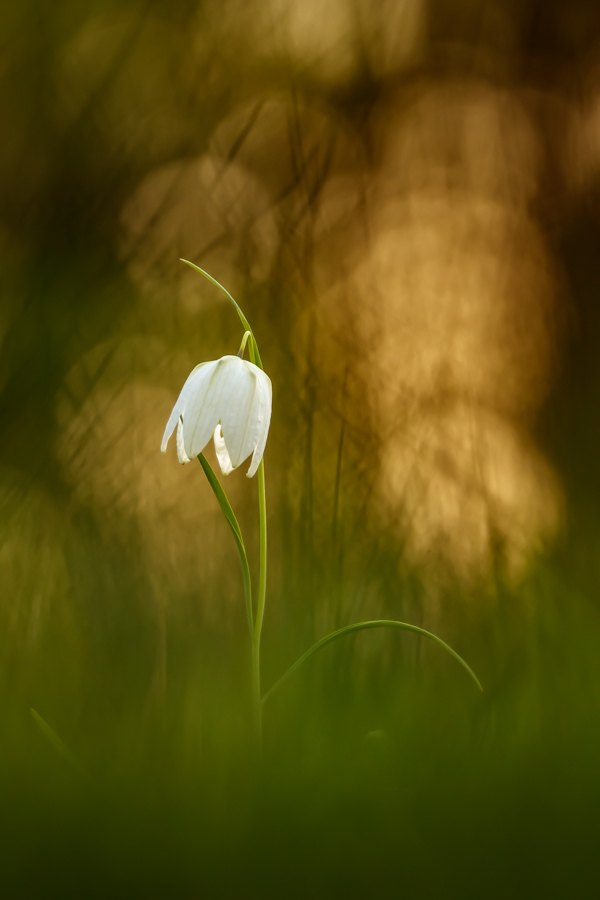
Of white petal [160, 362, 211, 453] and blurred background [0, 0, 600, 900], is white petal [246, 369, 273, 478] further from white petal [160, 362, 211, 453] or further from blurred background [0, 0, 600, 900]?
blurred background [0, 0, 600, 900]

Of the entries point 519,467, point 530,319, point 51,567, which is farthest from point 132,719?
point 530,319

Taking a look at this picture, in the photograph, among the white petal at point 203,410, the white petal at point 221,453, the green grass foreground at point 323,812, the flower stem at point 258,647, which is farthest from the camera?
the white petal at point 221,453

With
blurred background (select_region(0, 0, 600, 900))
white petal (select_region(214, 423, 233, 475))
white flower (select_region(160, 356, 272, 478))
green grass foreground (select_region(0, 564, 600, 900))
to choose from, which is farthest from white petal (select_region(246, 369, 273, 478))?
green grass foreground (select_region(0, 564, 600, 900))

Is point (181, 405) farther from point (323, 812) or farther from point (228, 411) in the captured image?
point (323, 812)

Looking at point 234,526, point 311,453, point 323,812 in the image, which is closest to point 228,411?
point 234,526

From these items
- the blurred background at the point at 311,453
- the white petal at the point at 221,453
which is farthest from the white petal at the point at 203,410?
the blurred background at the point at 311,453

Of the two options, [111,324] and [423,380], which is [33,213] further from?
[423,380]

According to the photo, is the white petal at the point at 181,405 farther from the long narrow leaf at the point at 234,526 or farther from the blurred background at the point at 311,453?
the blurred background at the point at 311,453
